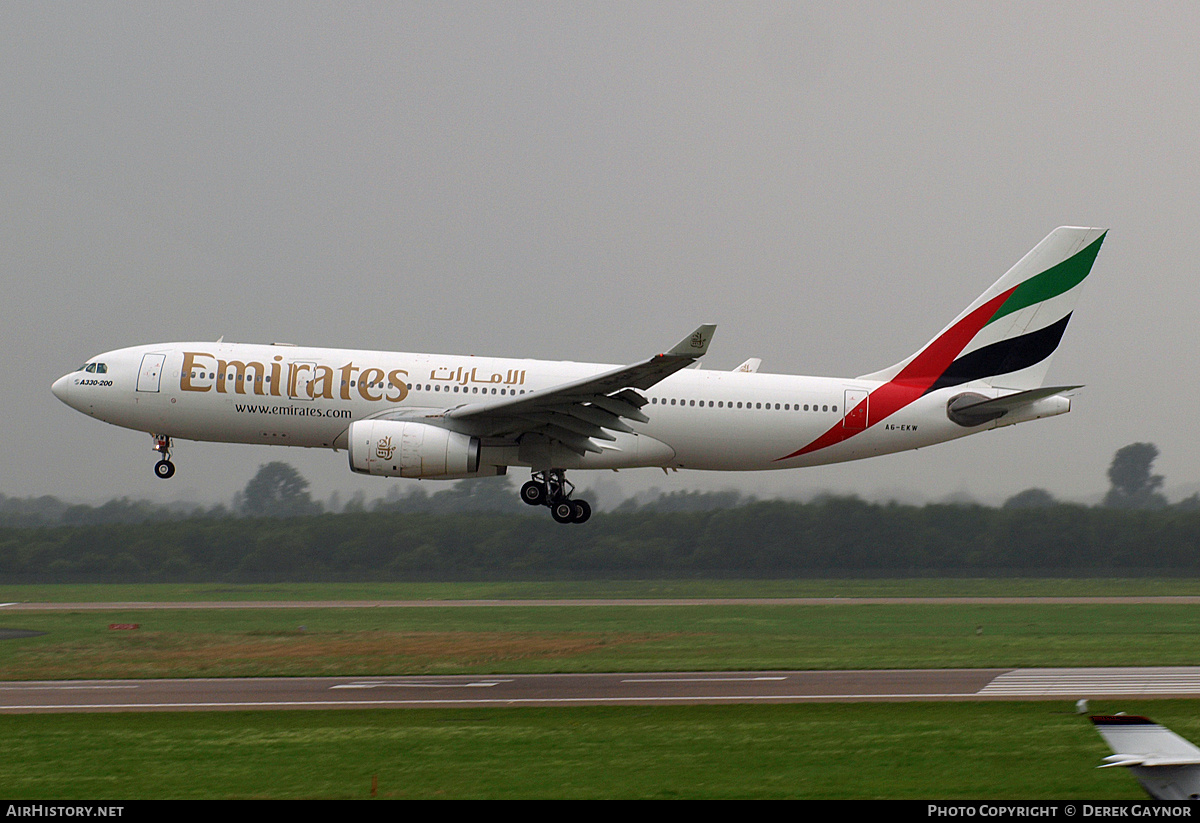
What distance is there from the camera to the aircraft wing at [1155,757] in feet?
30.2

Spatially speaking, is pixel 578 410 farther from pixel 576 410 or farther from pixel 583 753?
pixel 583 753

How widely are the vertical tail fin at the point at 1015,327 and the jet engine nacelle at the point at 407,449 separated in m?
11.4

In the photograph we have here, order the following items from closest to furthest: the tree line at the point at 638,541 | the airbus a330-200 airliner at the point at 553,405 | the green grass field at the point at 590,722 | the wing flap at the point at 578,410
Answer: the green grass field at the point at 590,722
the wing flap at the point at 578,410
the airbus a330-200 airliner at the point at 553,405
the tree line at the point at 638,541

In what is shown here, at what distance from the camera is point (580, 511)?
33.3 metres

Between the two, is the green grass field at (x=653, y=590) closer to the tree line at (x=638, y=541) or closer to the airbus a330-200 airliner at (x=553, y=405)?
the tree line at (x=638, y=541)

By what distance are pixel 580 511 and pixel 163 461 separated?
38.0 ft

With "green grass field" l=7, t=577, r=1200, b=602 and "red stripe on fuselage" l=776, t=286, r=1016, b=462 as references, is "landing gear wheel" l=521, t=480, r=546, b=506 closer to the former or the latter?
"red stripe on fuselage" l=776, t=286, r=1016, b=462

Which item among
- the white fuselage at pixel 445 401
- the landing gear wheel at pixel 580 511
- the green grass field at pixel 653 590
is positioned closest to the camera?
the white fuselage at pixel 445 401

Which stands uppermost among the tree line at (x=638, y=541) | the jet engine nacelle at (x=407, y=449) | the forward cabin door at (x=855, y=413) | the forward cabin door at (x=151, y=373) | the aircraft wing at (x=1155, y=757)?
the forward cabin door at (x=151, y=373)

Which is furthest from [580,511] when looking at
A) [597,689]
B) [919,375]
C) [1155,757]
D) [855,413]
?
[1155,757]

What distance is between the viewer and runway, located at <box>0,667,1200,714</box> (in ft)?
73.6

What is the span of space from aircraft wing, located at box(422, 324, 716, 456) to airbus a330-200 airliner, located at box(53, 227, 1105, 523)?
0.19ft

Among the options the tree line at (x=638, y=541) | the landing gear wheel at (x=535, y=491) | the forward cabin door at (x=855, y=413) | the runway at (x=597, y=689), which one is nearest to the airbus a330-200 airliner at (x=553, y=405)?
the forward cabin door at (x=855, y=413)
